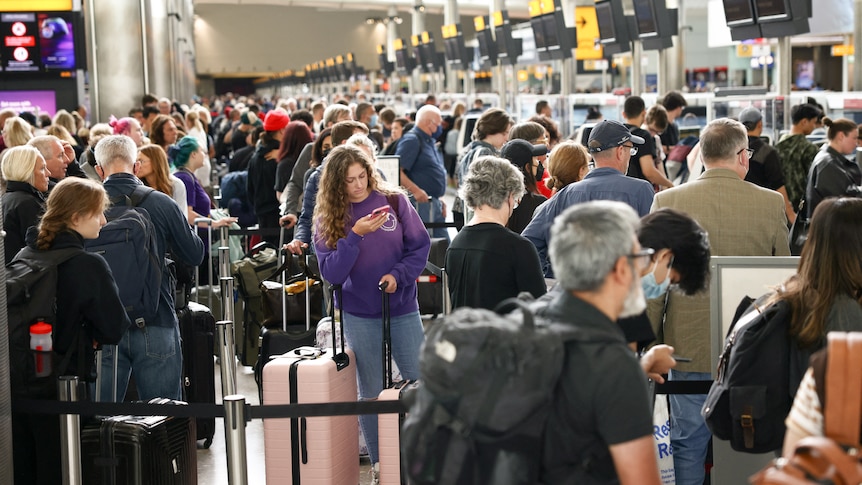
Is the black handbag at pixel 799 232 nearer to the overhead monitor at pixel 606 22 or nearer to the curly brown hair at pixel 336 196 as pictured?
the curly brown hair at pixel 336 196

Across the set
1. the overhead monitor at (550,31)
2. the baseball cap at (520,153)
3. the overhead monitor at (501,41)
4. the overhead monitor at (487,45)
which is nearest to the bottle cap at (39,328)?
the baseball cap at (520,153)

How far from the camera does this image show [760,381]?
3.13m

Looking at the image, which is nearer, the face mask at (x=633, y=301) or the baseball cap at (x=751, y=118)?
the face mask at (x=633, y=301)

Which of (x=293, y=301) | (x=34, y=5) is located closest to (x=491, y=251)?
(x=293, y=301)

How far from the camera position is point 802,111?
895 centimetres

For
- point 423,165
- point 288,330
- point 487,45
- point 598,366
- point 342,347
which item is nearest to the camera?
point 598,366

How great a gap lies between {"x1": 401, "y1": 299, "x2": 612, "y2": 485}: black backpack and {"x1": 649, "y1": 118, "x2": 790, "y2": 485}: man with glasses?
185 cm

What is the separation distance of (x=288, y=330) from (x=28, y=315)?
8.07 feet

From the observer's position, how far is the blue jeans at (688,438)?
4.13m

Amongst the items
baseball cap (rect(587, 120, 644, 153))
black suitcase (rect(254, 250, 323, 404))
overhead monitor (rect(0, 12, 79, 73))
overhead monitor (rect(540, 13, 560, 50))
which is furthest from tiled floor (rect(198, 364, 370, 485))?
overhead monitor (rect(0, 12, 79, 73))

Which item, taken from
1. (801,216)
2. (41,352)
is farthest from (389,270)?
(801,216)

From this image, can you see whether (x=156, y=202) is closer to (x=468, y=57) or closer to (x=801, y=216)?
(x=801, y=216)

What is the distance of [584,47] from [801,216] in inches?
712

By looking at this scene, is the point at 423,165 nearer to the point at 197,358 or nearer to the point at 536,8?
the point at 197,358
